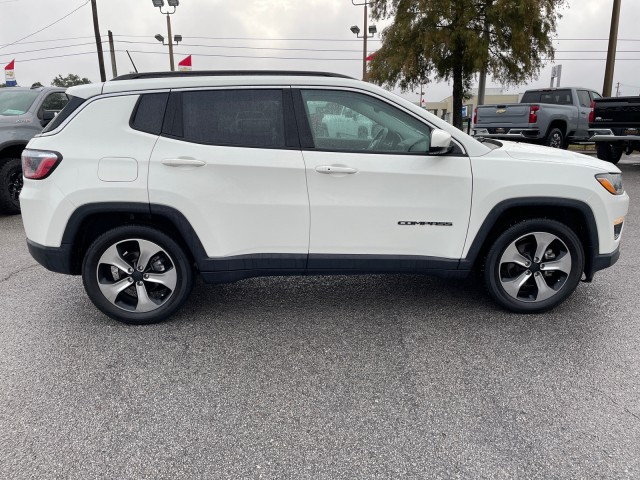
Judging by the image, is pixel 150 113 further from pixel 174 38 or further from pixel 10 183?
pixel 174 38

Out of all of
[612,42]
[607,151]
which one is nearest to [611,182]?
[607,151]

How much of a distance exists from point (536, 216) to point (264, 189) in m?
2.07

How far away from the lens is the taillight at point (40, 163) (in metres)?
3.47

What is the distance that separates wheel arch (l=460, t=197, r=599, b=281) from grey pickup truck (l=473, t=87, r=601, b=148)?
9932 millimetres

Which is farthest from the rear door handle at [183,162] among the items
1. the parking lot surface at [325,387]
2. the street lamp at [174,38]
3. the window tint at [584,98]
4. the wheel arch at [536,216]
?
the street lamp at [174,38]

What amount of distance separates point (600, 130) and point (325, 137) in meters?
10.5

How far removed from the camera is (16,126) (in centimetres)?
752

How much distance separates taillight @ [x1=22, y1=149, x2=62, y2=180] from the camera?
347 centimetres

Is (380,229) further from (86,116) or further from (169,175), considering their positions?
(86,116)

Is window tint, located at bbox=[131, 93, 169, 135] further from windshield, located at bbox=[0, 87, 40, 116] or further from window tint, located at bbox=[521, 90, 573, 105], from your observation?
window tint, located at bbox=[521, 90, 573, 105]

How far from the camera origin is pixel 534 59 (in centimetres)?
1580

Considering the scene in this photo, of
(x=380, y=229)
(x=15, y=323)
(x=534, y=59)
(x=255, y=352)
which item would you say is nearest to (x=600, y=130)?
(x=534, y=59)

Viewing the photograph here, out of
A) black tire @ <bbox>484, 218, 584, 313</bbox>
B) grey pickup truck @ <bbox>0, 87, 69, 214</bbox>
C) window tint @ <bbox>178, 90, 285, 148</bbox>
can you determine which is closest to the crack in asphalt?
window tint @ <bbox>178, 90, 285, 148</bbox>

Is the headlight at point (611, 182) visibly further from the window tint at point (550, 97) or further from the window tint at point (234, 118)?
the window tint at point (550, 97)
